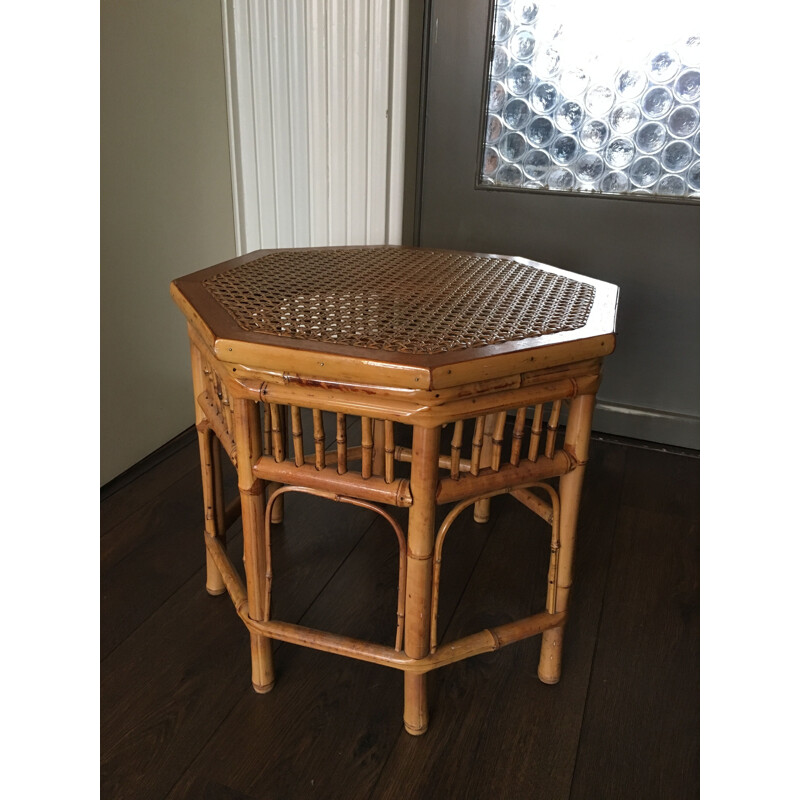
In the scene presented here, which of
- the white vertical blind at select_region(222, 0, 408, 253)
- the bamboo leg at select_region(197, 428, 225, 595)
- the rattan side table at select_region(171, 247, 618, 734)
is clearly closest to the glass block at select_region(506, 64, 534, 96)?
the white vertical blind at select_region(222, 0, 408, 253)

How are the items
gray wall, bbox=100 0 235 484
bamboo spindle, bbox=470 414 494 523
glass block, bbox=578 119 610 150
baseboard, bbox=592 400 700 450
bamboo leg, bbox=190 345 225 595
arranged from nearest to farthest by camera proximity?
bamboo leg, bbox=190 345 225 595
bamboo spindle, bbox=470 414 494 523
gray wall, bbox=100 0 235 484
glass block, bbox=578 119 610 150
baseboard, bbox=592 400 700 450

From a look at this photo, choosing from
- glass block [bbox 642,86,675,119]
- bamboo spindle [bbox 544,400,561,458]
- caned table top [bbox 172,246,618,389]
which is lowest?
bamboo spindle [bbox 544,400,561,458]

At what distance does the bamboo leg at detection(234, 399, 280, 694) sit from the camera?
0.83 m

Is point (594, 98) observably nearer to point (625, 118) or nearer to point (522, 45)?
point (625, 118)

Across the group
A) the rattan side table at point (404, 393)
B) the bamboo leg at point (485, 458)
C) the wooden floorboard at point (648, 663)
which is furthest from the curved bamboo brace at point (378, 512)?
the bamboo leg at point (485, 458)

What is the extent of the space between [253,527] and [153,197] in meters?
0.90

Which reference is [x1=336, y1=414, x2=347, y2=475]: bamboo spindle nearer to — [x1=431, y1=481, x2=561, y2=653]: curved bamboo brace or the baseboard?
[x1=431, y1=481, x2=561, y2=653]: curved bamboo brace

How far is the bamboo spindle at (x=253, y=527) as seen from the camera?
0.83 meters

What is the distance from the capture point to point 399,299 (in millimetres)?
943

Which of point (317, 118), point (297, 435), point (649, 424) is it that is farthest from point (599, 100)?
point (297, 435)

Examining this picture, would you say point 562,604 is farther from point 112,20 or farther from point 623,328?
point 112,20

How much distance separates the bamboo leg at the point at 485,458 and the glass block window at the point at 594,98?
702 millimetres

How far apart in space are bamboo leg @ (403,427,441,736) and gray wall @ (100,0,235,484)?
0.87 metres

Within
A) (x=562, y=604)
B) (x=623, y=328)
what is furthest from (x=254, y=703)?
(x=623, y=328)
